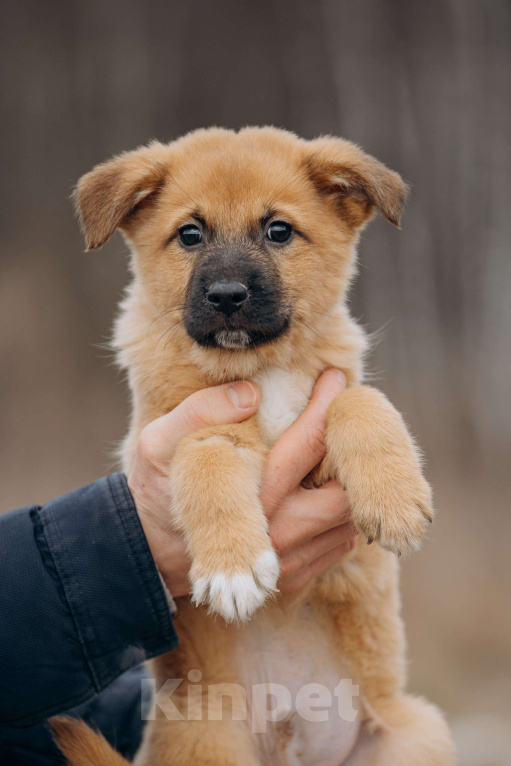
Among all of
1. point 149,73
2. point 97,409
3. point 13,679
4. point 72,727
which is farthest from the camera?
point 97,409

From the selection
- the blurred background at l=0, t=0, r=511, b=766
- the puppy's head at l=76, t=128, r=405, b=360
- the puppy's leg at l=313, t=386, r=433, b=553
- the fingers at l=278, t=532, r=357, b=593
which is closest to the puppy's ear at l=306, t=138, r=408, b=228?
the puppy's head at l=76, t=128, r=405, b=360

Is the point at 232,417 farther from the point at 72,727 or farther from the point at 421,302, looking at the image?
the point at 421,302

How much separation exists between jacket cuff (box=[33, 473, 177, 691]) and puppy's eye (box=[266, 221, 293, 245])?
1075 mm

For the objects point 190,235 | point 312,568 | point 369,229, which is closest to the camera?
point 312,568

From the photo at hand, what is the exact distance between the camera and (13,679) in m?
1.95

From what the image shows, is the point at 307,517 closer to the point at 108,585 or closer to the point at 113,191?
the point at 108,585

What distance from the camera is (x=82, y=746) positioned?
82.7 inches

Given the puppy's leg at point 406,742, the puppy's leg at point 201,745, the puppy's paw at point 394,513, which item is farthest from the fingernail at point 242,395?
the puppy's leg at point 406,742

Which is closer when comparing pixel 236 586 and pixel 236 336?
pixel 236 586

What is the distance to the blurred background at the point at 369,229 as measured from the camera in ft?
18.2

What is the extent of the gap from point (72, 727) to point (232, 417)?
1.07m

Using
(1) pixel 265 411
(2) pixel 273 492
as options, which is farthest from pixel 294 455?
(1) pixel 265 411

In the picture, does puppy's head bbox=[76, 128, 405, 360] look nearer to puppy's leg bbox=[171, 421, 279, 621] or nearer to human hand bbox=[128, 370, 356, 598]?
human hand bbox=[128, 370, 356, 598]

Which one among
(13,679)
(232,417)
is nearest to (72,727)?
(13,679)
